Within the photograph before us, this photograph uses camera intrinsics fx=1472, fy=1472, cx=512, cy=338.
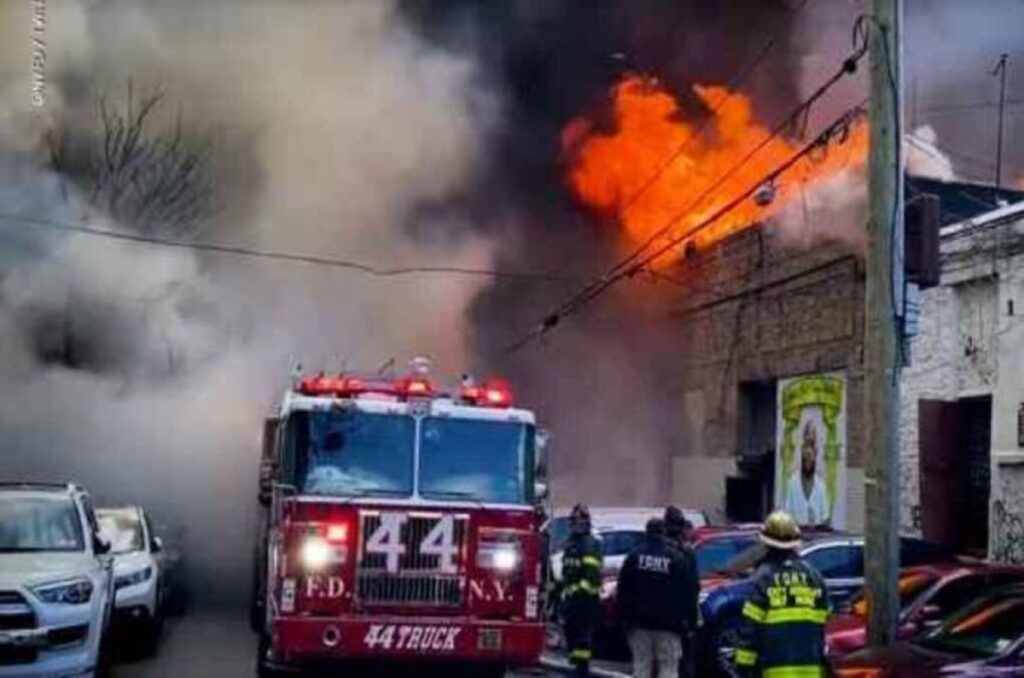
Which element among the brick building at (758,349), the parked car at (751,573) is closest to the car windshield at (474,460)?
the parked car at (751,573)

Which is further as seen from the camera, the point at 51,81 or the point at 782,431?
the point at 51,81

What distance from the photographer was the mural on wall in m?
19.8

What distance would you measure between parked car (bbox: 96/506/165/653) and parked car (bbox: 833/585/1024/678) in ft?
25.0

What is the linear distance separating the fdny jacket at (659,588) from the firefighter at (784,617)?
8.71 ft

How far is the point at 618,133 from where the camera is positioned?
93.0ft

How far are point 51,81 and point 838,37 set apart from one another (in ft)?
47.8

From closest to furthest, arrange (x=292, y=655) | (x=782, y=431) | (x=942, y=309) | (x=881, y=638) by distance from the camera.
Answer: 1. (x=881, y=638)
2. (x=292, y=655)
3. (x=942, y=309)
4. (x=782, y=431)

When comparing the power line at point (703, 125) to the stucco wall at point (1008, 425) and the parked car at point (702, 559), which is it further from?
the parked car at point (702, 559)

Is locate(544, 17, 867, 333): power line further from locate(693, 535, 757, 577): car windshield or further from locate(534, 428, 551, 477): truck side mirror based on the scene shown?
locate(534, 428, 551, 477): truck side mirror

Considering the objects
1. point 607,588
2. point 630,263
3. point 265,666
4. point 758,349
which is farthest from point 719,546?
point 630,263

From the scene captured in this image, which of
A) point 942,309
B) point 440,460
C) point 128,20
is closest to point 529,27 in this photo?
point 128,20

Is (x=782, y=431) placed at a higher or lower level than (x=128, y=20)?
lower

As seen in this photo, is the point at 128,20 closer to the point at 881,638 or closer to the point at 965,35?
the point at 965,35

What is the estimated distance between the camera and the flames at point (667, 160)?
82.7 ft
